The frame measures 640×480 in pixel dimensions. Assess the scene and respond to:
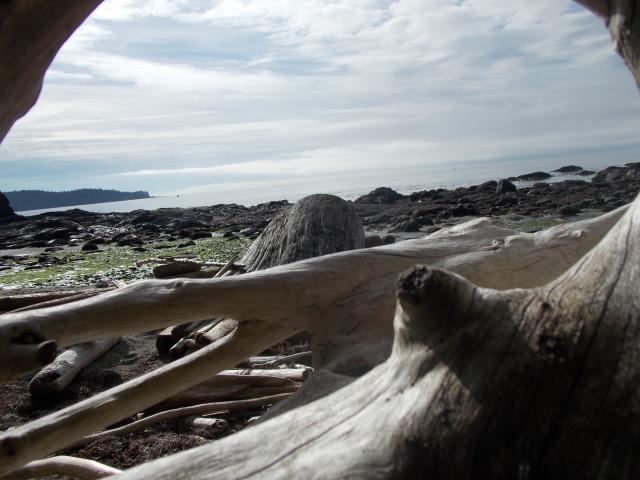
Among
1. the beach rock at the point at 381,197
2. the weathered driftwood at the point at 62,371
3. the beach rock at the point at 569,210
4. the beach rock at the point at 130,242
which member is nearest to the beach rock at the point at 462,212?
the beach rock at the point at 569,210

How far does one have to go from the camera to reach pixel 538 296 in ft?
5.78

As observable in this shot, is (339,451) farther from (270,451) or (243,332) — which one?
(243,332)

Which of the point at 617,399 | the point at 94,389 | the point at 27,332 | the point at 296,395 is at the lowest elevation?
the point at 94,389

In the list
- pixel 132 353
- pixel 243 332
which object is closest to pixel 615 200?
pixel 132 353

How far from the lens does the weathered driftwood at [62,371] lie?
528 centimetres

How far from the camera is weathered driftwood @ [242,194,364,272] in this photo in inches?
290

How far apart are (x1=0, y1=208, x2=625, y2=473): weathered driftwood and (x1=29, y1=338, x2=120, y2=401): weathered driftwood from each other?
2.55 metres

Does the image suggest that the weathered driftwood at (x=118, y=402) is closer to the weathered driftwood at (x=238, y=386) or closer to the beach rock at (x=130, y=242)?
the weathered driftwood at (x=238, y=386)

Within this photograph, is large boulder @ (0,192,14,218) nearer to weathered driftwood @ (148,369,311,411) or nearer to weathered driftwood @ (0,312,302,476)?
weathered driftwood @ (148,369,311,411)

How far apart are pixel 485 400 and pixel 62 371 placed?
199 inches

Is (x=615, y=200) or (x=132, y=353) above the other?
(x=615, y=200)

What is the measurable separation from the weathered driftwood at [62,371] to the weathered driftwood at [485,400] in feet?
12.5

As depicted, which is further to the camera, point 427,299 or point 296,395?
point 296,395

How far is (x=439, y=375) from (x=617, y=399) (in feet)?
1.59
